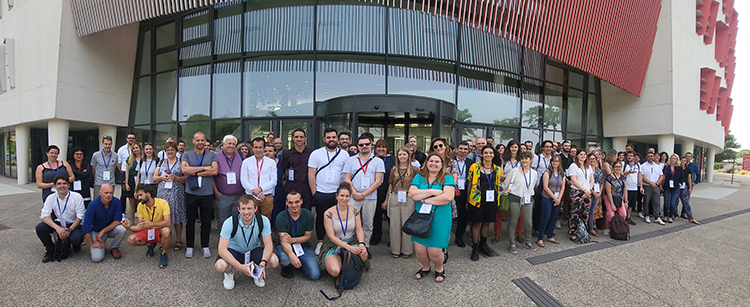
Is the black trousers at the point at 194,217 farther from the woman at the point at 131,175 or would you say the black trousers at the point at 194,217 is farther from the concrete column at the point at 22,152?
the concrete column at the point at 22,152

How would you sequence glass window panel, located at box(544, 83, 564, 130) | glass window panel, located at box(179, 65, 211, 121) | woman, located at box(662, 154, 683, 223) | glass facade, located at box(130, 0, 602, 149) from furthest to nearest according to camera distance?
glass window panel, located at box(544, 83, 564, 130), glass window panel, located at box(179, 65, 211, 121), glass facade, located at box(130, 0, 602, 149), woman, located at box(662, 154, 683, 223)

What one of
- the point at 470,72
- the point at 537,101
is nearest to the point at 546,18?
the point at 470,72

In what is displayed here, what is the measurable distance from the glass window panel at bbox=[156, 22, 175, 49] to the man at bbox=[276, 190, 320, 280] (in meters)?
10.3

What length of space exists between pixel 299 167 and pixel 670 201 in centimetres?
819

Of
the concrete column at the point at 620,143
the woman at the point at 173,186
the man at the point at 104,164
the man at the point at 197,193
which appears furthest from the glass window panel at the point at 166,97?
the concrete column at the point at 620,143

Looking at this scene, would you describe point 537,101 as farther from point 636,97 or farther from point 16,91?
point 16,91

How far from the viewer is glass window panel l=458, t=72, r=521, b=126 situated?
927 cm

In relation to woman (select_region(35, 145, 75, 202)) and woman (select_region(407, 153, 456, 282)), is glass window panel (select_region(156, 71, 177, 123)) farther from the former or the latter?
woman (select_region(407, 153, 456, 282))

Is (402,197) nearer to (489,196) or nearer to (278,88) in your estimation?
(489,196)

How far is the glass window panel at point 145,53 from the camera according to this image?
1077cm

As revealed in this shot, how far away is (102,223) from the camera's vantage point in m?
3.71

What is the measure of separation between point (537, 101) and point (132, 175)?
11.9m

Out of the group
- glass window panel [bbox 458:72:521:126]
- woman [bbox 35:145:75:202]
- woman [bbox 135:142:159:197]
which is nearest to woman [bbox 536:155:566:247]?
glass window panel [bbox 458:72:521:126]

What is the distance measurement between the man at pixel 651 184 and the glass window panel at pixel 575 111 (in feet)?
17.4
